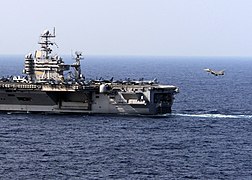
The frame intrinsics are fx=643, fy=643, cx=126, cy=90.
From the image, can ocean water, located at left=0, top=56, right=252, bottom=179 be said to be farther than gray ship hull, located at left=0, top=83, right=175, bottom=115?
No

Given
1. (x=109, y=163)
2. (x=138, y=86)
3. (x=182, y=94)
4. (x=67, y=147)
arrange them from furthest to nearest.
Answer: (x=182, y=94) → (x=138, y=86) → (x=67, y=147) → (x=109, y=163)

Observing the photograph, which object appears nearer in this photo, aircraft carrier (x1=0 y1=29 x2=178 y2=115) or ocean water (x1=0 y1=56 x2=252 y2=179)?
ocean water (x1=0 y1=56 x2=252 y2=179)

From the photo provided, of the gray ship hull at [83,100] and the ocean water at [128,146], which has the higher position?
the gray ship hull at [83,100]

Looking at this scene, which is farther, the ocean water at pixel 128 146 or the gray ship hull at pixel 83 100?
the gray ship hull at pixel 83 100

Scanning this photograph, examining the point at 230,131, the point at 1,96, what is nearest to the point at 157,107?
the point at 230,131

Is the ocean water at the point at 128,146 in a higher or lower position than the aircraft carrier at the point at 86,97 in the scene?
lower

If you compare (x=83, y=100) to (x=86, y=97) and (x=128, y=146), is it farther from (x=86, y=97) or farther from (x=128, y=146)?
(x=128, y=146)

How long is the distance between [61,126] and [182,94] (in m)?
38.7

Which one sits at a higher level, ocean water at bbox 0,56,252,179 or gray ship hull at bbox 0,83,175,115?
gray ship hull at bbox 0,83,175,115

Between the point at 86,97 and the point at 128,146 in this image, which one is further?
the point at 86,97

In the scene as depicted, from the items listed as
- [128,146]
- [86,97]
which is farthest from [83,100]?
[128,146]

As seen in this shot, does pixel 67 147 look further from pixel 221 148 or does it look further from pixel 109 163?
pixel 221 148

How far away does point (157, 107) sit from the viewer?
62.7 m

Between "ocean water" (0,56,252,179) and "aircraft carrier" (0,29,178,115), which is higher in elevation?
"aircraft carrier" (0,29,178,115)
